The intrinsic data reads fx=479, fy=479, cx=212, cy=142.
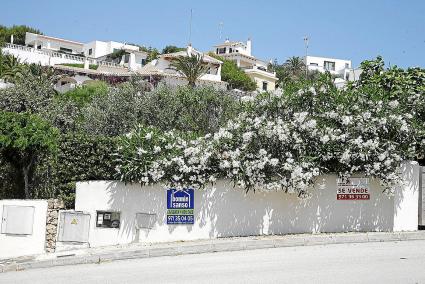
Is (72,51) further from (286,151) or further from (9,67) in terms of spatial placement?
(286,151)

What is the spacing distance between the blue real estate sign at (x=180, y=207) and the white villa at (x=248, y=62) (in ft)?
221

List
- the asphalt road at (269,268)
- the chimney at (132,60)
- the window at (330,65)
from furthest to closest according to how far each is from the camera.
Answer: the window at (330,65)
the chimney at (132,60)
the asphalt road at (269,268)

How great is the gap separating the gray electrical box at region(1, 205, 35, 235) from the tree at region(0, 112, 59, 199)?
1.64 metres

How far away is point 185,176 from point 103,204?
8.27ft

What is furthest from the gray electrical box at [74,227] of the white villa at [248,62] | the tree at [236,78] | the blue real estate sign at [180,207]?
the white villa at [248,62]

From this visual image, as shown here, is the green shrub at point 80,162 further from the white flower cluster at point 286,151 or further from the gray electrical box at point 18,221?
the white flower cluster at point 286,151

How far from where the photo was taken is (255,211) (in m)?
13.5

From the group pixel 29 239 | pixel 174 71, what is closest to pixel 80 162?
pixel 29 239

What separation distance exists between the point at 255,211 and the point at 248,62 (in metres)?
90.5

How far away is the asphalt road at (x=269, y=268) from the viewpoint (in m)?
9.04

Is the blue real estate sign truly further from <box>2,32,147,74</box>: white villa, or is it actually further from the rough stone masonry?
<box>2,32,147,74</box>: white villa

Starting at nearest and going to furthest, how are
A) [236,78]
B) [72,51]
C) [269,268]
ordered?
[269,268]
[236,78]
[72,51]

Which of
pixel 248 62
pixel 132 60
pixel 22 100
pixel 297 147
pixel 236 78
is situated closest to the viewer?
pixel 297 147

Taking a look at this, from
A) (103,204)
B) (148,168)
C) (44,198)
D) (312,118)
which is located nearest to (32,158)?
(44,198)
